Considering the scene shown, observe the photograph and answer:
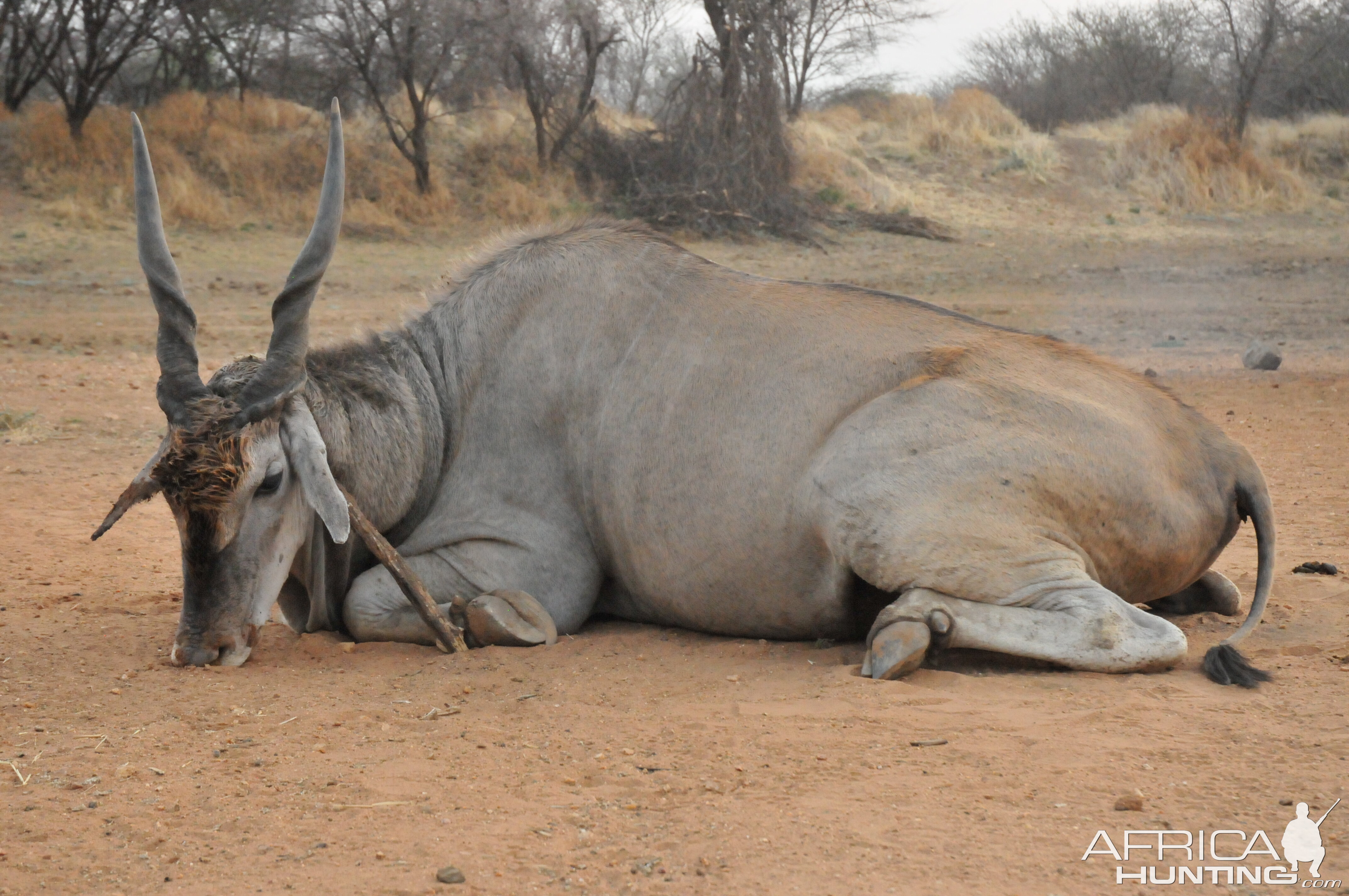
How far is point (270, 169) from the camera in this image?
17750mm

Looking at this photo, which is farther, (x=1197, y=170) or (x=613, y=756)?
(x=1197, y=170)

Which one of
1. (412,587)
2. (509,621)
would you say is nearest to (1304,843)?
(509,621)

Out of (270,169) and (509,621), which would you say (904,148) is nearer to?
(270,169)

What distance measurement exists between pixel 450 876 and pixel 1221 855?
149cm

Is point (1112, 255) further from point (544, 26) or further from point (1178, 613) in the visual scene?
point (1178, 613)

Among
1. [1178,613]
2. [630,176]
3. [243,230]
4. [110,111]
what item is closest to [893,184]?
[630,176]

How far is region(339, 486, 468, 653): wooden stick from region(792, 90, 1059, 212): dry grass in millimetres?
15630

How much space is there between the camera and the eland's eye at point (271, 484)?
13.6 ft

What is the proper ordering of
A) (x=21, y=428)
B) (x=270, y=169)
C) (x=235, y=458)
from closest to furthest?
(x=235, y=458) < (x=21, y=428) < (x=270, y=169)

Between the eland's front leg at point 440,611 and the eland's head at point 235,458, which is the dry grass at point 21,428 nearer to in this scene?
the eland's head at point 235,458

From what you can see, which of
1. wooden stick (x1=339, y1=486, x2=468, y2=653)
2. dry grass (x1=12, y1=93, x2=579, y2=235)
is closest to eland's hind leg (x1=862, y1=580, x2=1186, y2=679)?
wooden stick (x1=339, y1=486, x2=468, y2=653)

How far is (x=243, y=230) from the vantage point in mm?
16047

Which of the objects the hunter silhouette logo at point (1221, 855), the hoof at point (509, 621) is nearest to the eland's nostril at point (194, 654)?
the hoof at point (509, 621)

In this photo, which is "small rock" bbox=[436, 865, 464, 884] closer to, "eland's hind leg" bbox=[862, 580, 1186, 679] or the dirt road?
the dirt road
